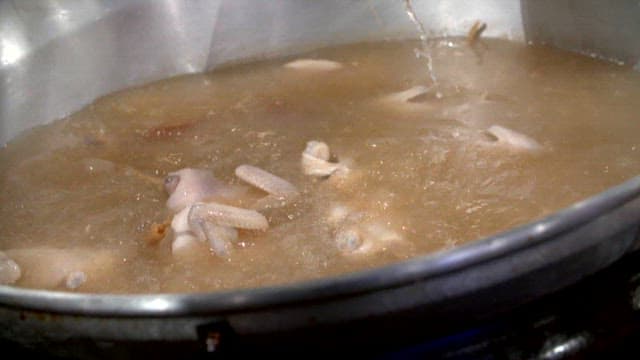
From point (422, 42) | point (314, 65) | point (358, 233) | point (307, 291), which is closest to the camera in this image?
point (307, 291)

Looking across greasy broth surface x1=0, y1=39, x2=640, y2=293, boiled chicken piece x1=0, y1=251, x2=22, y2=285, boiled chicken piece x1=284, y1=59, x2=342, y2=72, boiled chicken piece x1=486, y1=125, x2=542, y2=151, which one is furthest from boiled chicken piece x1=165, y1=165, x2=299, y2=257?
boiled chicken piece x1=284, y1=59, x2=342, y2=72

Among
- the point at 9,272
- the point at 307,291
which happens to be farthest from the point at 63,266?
the point at 307,291

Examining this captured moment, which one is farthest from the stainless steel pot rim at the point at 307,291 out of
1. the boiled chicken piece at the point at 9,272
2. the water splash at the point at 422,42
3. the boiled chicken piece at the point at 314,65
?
the boiled chicken piece at the point at 314,65

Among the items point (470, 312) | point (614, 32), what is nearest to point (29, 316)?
point (470, 312)

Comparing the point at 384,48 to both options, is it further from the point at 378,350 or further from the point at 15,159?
the point at 378,350

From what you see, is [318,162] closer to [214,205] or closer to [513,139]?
[214,205]
